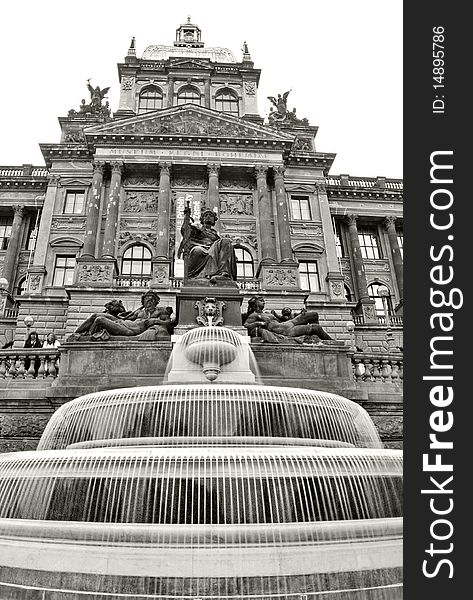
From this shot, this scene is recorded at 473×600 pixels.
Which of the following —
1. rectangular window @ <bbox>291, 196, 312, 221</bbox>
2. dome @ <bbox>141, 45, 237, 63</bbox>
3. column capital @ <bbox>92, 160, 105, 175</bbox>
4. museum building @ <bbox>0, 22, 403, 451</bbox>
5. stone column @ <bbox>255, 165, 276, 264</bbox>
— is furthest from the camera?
dome @ <bbox>141, 45, 237, 63</bbox>

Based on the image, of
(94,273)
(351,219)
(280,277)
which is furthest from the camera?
(351,219)

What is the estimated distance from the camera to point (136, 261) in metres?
33.5

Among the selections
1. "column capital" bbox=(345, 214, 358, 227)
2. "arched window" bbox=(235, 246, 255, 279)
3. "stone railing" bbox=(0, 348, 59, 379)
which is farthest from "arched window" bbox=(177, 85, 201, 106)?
"stone railing" bbox=(0, 348, 59, 379)

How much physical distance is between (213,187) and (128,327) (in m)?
23.9

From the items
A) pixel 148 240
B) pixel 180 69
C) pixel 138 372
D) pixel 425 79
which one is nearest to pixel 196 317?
pixel 138 372

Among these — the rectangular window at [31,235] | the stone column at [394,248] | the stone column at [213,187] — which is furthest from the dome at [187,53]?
the stone column at [394,248]

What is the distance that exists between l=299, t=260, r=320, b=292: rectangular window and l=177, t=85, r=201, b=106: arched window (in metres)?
19.0

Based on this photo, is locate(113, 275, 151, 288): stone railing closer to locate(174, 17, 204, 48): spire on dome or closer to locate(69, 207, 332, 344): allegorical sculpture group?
locate(69, 207, 332, 344): allegorical sculpture group

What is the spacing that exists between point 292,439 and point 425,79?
5142 millimetres

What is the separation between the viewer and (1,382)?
36.9ft

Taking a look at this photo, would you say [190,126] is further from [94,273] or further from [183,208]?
[94,273]

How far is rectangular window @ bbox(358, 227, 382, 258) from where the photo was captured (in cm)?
4150

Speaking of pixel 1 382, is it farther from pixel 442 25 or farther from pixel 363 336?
pixel 363 336

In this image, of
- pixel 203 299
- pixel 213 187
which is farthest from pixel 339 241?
pixel 203 299
